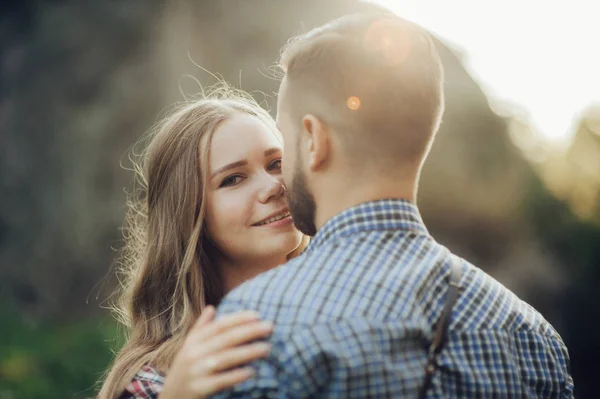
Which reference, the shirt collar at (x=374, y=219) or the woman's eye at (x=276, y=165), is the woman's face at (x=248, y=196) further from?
the shirt collar at (x=374, y=219)

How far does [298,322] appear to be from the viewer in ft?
4.69

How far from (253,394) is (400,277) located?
419 millimetres

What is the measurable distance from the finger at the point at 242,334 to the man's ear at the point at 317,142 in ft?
1.47

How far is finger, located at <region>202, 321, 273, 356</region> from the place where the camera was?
1.45m

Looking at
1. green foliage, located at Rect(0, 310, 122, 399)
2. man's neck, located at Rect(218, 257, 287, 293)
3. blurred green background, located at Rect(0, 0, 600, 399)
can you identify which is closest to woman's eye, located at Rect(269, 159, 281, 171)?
man's neck, located at Rect(218, 257, 287, 293)

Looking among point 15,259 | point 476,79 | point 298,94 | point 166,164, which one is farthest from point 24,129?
point 298,94

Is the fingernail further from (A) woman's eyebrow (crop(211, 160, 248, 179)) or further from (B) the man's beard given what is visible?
(A) woman's eyebrow (crop(211, 160, 248, 179))

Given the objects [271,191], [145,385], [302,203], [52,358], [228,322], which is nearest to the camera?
[228,322]

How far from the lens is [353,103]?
163 cm

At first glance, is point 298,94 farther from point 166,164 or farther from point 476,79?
point 476,79

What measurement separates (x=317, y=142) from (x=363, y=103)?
0.15 metres

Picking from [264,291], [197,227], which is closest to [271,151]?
[197,227]

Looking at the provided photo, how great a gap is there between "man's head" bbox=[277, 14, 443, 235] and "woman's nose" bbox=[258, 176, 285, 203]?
77 centimetres

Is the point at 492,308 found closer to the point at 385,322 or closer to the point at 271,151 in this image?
the point at 385,322
